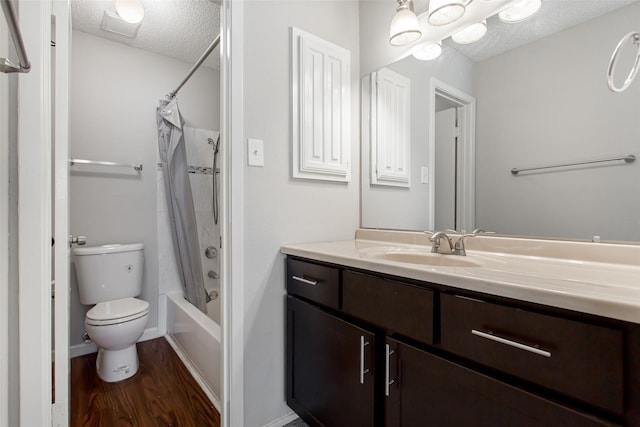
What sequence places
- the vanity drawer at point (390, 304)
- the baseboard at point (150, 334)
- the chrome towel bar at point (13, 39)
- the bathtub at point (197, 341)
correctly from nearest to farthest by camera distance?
1. the chrome towel bar at point (13, 39)
2. the vanity drawer at point (390, 304)
3. the bathtub at point (197, 341)
4. the baseboard at point (150, 334)

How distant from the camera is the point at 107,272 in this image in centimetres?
206

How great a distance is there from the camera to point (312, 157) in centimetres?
152

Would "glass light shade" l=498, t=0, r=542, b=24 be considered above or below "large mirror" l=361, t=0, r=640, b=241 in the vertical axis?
above

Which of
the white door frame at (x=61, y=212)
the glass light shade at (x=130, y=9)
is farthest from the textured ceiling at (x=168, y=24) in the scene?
the white door frame at (x=61, y=212)

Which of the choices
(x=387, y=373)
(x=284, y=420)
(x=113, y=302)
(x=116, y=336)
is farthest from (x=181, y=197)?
(x=387, y=373)

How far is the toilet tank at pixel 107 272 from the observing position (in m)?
2.01

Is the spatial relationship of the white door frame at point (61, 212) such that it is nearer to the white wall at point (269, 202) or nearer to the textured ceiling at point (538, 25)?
the white wall at point (269, 202)

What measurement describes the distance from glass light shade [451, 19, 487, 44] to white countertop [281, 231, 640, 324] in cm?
88

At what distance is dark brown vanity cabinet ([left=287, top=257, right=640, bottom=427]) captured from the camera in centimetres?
57

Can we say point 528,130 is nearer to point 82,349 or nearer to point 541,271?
point 541,271

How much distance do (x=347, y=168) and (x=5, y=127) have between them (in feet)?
4.42

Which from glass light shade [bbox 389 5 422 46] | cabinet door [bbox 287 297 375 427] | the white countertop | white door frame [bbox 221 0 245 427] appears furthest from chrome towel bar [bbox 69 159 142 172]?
glass light shade [bbox 389 5 422 46]

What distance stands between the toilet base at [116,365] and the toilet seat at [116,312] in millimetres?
216

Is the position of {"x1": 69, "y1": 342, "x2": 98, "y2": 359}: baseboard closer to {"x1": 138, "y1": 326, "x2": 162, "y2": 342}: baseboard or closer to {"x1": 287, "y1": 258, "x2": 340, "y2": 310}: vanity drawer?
{"x1": 138, "y1": 326, "x2": 162, "y2": 342}: baseboard
